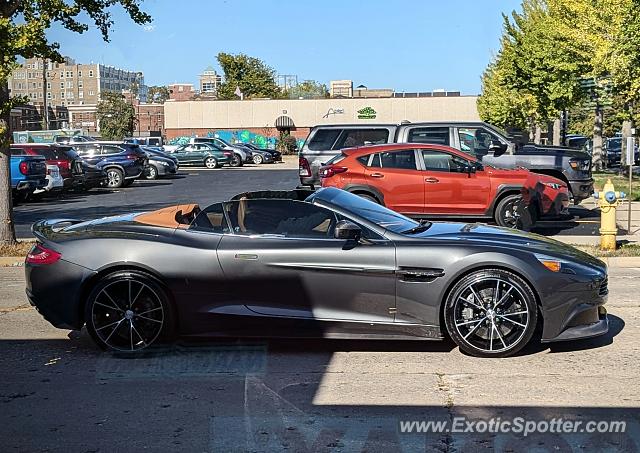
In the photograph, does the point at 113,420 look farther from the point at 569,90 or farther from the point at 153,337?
the point at 569,90

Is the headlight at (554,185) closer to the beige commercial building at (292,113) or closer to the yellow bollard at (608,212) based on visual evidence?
the yellow bollard at (608,212)

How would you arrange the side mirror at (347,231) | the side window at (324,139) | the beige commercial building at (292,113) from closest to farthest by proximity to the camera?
the side mirror at (347,231)
the side window at (324,139)
the beige commercial building at (292,113)

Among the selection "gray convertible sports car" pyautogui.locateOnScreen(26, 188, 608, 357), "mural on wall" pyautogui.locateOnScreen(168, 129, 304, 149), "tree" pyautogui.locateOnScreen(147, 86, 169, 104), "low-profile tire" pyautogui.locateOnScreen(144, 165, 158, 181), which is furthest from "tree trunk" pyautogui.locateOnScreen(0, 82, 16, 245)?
"tree" pyautogui.locateOnScreen(147, 86, 169, 104)

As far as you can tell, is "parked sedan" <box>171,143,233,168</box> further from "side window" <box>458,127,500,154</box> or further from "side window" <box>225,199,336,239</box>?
"side window" <box>225,199,336,239</box>

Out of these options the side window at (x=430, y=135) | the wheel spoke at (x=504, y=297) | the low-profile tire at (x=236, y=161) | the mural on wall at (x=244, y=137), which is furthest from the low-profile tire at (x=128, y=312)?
the mural on wall at (x=244, y=137)

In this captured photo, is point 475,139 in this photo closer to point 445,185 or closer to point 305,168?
point 445,185

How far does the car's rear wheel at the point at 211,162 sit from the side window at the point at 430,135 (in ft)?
99.0

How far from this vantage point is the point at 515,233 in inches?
286

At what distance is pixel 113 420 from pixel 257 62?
10581 cm

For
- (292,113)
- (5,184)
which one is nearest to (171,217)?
(5,184)

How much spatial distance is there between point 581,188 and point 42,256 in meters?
13.0

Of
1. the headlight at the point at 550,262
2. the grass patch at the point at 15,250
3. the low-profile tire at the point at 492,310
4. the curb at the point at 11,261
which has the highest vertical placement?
the headlight at the point at 550,262

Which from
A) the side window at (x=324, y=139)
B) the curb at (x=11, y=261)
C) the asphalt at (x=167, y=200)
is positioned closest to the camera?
the curb at (x=11, y=261)

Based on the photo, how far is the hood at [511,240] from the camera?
6716 millimetres
